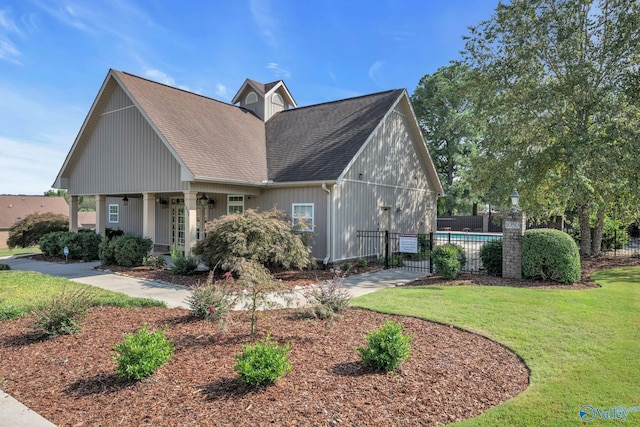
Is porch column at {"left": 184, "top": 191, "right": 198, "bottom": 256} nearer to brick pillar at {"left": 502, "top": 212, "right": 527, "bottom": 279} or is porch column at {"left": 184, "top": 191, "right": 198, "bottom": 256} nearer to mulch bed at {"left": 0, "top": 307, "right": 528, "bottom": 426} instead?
mulch bed at {"left": 0, "top": 307, "right": 528, "bottom": 426}

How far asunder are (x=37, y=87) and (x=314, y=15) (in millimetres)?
11550

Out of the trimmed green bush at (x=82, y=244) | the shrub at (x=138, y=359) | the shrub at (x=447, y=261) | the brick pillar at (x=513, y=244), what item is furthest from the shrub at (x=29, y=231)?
the brick pillar at (x=513, y=244)

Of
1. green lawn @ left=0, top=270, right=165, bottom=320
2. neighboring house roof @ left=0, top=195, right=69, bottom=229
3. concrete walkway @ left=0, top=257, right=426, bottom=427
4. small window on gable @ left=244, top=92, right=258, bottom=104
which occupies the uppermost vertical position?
small window on gable @ left=244, top=92, right=258, bottom=104

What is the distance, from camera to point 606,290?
898 centimetres

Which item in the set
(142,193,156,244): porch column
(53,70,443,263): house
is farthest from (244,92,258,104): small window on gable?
(142,193,156,244): porch column

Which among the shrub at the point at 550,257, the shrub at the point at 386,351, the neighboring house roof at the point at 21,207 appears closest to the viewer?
the shrub at the point at 386,351

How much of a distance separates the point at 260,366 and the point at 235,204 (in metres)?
12.1

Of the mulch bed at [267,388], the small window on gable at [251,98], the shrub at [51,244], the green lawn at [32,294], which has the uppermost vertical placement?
the small window on gable at [251,98]

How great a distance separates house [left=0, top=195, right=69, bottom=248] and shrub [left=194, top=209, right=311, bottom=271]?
3791 centimetres

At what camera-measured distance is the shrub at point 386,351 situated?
416cm

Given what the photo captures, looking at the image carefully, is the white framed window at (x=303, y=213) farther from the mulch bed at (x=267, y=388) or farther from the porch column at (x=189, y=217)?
the mulch bed at (x=267, y=388)

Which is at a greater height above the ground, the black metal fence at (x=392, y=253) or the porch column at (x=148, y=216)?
the porch column at (x=148, y=216)

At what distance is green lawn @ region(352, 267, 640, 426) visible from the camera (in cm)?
357

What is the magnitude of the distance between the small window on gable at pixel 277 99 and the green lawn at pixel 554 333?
13.5m
